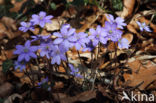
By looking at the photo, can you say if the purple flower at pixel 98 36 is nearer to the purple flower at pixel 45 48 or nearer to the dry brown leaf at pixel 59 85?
the purple flower at pixel 45 48

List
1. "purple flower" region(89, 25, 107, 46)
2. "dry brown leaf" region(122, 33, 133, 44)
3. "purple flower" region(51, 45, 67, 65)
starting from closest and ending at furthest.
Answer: "purple flower" region(51, 45, 67, 65) < "purple flower" region(89, 25, 107, 46) < "dry brown leaf" region(122, 33, 133, 44)

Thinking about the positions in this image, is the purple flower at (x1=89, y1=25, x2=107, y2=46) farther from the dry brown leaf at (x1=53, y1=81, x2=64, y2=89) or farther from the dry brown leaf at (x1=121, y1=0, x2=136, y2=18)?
the dry brown leaf at (x1=121, y1=0, x2=136, y2=18)

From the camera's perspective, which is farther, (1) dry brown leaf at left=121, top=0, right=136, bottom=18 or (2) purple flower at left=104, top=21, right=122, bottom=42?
(1) dry brown leaf at left=121, top=0, right=136, bottom=18

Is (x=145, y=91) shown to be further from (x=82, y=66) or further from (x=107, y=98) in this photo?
(x=82, y=66)

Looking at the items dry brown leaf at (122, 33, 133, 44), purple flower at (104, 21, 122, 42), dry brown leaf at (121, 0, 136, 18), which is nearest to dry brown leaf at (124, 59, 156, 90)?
dry brown leaf at (122, 33, 133, 44)

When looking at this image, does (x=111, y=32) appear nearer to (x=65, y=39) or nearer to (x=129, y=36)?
(x=65, y=39)

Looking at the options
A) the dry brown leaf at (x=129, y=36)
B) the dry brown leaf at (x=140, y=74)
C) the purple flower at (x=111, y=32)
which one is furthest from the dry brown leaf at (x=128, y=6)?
the purple flower at (x=111, y=32)

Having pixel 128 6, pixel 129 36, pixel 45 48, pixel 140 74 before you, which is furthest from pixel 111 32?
pixel 128 6

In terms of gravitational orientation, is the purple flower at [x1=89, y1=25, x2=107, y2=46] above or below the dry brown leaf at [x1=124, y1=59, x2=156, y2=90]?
above

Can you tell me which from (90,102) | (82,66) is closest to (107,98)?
(90,102)
